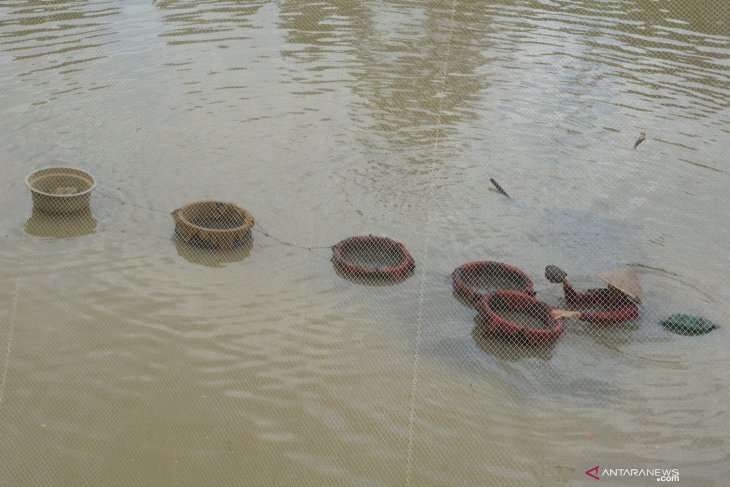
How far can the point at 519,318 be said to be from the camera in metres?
9.74

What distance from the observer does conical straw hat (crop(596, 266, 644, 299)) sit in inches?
372

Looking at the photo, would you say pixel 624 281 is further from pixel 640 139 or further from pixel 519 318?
pixel 640 139

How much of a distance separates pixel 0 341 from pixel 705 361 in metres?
8.12

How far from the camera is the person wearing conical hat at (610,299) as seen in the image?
9.51 metres

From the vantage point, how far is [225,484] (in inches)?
282

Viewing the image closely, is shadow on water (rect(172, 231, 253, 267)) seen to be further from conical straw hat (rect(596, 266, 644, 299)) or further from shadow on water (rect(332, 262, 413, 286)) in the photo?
conical straw hat (rect(596, 266, 644, 299))

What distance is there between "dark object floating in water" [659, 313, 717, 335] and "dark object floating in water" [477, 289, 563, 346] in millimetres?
1517

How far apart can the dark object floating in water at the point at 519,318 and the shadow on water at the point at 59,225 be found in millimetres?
5468

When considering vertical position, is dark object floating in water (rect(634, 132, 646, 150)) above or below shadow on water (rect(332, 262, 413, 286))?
above

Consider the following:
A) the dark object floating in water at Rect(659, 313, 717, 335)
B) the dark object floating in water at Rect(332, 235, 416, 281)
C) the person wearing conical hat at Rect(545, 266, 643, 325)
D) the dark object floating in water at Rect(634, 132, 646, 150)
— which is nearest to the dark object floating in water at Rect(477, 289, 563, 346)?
the person wearing conical hat at Rect(545, 266, 643, 325)

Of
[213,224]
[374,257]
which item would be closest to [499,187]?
[374,257]

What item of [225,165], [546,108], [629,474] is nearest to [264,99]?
[225,165]

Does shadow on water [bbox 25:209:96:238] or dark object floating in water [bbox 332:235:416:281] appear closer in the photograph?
dark object floating in water [bbox 332:235:416:281]

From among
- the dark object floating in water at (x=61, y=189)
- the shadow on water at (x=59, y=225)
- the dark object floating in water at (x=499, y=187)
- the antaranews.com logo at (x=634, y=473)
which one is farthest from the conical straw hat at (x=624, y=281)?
the dark object floating in water at (x=61, y=189)
